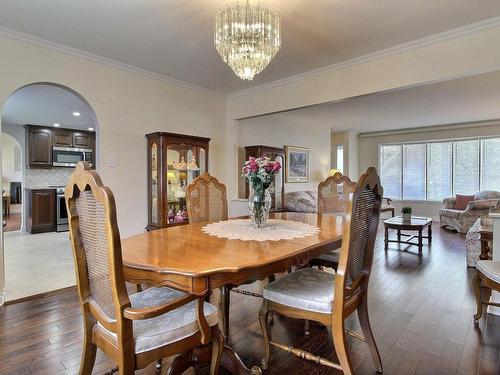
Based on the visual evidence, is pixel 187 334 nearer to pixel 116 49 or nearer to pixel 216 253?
pixel 216 253

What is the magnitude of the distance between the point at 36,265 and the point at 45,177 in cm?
365

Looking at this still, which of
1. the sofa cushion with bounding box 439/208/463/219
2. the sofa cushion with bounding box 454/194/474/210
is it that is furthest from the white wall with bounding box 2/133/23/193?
the sofa cushion with bounding box 454/194/474/210

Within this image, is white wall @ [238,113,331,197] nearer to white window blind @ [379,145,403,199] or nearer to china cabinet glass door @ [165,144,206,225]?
china cabinet glass door @ [165,144,206,225]

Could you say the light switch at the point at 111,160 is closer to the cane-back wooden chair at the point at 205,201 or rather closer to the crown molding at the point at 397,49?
the cane-back wooden chair at the point at 205,201

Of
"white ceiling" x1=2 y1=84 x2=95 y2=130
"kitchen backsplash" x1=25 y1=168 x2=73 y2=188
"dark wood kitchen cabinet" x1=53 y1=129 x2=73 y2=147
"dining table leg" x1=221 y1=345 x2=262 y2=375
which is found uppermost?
"white ceiling" x1=2 y1=84 x2=95 y2=130

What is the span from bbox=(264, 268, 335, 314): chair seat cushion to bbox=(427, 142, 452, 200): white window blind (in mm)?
7286

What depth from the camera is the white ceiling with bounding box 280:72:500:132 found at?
4.50 m

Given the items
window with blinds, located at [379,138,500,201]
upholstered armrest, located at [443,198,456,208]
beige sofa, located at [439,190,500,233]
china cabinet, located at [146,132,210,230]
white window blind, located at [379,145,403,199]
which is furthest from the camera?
white window blind, located at [379,145,403,199]

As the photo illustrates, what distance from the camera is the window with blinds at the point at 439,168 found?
23.3 ft

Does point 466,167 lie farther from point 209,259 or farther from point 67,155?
point 67,155

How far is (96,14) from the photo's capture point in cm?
243

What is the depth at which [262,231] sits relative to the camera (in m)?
2.03

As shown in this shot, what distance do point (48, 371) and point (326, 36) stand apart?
3.29 m

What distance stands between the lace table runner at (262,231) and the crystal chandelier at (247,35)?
116cm
